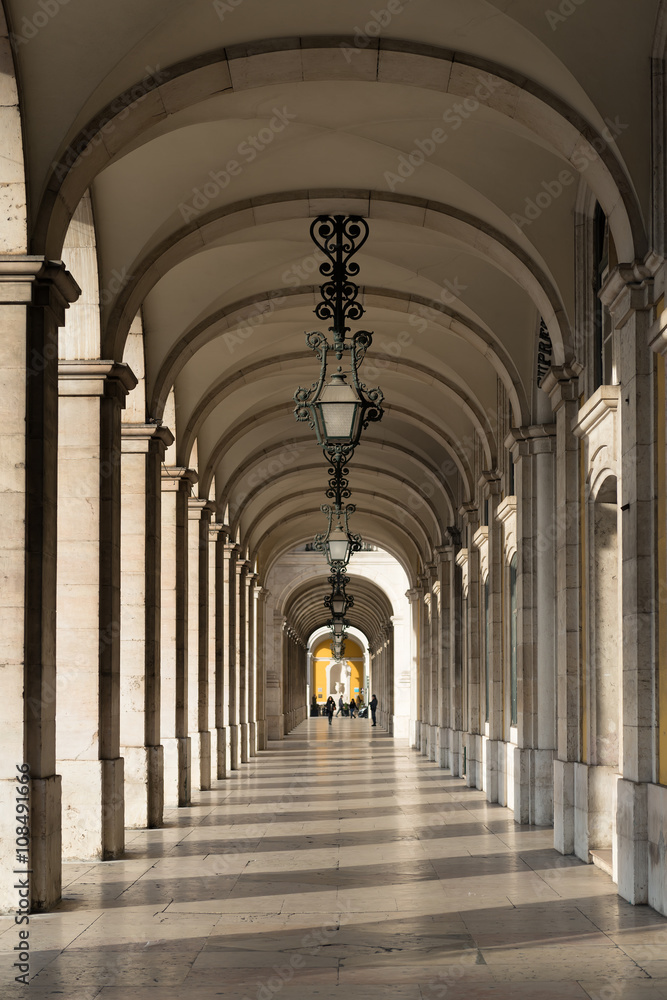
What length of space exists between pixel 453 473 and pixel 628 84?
629 inches

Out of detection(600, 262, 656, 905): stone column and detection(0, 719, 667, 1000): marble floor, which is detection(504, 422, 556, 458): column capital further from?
detection(600, 262, 656, 905): stone column

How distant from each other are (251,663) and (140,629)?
19.3m

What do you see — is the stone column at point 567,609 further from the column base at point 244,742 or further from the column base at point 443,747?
the column base at point 244,742

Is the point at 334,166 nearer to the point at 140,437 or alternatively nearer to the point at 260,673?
the point at 140,437

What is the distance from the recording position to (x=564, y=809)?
442 inches

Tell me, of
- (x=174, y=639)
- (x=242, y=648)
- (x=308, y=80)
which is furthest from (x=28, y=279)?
(x=242, y=648)

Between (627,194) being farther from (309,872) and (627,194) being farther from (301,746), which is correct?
(301,746)

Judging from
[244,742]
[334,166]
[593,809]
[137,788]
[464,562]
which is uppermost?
[334,166]

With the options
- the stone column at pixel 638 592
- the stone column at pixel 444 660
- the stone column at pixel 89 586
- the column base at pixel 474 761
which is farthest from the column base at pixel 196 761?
the stone column at pixel 638 592

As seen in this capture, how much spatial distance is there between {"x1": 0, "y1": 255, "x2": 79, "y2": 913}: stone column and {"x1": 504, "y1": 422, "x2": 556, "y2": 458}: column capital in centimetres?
686

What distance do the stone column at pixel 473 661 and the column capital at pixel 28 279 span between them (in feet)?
40.5

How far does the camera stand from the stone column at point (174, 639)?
1595cm

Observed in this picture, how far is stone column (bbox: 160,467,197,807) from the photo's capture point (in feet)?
52.3

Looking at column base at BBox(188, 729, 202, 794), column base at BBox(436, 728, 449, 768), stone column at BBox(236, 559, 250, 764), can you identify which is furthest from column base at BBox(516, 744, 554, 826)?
stone column at BBox(236, 559, 250, 764)
